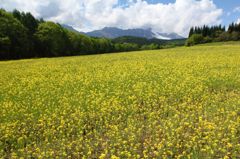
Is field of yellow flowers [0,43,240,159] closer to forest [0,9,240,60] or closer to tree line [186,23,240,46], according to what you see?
forest [0,9,240,60]

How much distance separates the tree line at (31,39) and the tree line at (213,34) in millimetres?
54813

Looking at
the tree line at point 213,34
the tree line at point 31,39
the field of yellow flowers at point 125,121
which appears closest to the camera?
the field of yellow flowers at point 125,121

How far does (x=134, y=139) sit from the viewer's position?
846cm

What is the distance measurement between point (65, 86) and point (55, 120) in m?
6.00

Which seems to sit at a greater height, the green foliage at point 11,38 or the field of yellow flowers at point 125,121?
the green foliage at point 11,38

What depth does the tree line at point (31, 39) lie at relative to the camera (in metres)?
58.9

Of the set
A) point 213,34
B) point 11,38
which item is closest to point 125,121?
point 11,38

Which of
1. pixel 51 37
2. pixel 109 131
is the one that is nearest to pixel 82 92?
pixel 109 131

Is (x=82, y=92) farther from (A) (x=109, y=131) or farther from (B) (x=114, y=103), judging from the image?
(A) (x=109, y=131)

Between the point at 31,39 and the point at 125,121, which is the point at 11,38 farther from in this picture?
the point at 125,121

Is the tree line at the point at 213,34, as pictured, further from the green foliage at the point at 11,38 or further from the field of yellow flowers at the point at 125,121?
the field of yellow flowers at the point at 125,121

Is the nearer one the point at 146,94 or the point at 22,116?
the point at 22,116

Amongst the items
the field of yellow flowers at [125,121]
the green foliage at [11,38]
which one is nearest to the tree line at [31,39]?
the green foliage at [11,38]

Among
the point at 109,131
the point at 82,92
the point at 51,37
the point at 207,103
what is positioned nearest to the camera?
the point at 109,131
